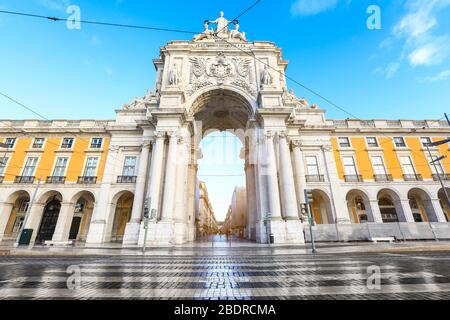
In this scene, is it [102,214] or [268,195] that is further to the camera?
Answer: [102,214]

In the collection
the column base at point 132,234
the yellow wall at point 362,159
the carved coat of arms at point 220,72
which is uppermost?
the carved coat of arms at point 220,72

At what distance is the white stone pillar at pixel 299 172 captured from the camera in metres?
19.4

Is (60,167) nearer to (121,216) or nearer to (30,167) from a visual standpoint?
(30,167)

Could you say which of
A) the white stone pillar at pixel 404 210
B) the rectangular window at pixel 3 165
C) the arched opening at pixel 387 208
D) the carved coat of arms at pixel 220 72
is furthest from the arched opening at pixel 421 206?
the rectangular window at pixel 3 165

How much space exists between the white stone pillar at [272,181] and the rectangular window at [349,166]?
31.4ft

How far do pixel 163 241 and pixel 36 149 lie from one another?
62.8ft

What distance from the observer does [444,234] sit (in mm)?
16234

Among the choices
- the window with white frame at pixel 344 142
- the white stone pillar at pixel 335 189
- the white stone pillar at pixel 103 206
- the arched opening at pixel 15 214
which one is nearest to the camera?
the white stone pillar at pixel 103 206

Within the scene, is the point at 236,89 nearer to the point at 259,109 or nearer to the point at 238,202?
the point at 259,109

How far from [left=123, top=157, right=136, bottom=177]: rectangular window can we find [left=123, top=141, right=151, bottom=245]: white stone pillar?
3.95 ft

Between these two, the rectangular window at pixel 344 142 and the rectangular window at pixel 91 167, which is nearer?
the rectangular window at pixel 91 167

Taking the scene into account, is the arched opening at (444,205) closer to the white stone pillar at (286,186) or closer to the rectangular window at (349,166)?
the rectangular window at (349,166)
